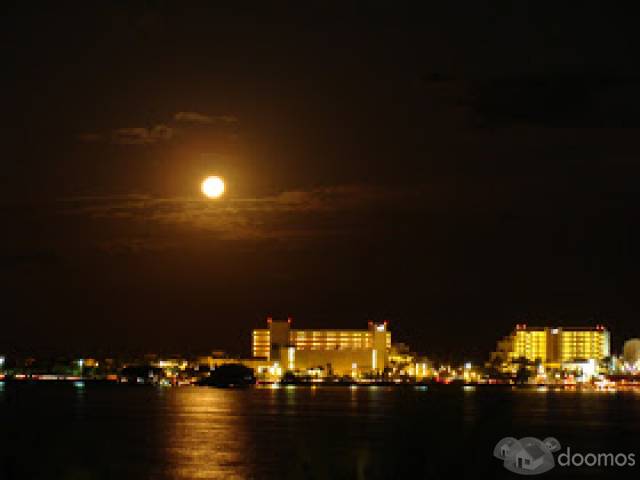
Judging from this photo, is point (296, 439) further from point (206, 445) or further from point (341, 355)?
point (341, 355)

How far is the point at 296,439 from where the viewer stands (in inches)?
2090

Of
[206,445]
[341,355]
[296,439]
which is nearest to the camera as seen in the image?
[206,445]

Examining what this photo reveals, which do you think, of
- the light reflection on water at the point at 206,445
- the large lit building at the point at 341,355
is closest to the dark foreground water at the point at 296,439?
the light reflection on water at the point at 206,445

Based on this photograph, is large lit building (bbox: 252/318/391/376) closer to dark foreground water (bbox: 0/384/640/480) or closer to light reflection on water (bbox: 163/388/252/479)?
dark foreground water (bbox: 0/384/640/480)

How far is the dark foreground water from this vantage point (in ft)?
59.0

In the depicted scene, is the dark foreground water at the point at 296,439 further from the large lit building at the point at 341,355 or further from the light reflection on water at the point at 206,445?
the large lit building at the point at 341,355

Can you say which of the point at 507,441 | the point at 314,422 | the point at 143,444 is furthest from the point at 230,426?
the point at 507,441

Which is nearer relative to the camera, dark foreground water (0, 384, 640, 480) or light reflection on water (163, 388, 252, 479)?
dark foreground water (0, 384, 640, 480)

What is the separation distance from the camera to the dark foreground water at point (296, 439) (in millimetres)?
17984

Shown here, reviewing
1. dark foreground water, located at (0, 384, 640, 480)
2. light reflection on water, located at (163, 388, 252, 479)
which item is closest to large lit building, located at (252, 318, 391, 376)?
dark foreground water, located at (0, 384, 640, 480)

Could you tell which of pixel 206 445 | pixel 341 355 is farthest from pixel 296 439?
pixel 341 355

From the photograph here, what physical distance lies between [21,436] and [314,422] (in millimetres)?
25035

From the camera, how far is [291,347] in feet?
639

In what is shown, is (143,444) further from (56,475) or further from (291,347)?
(291,347)
